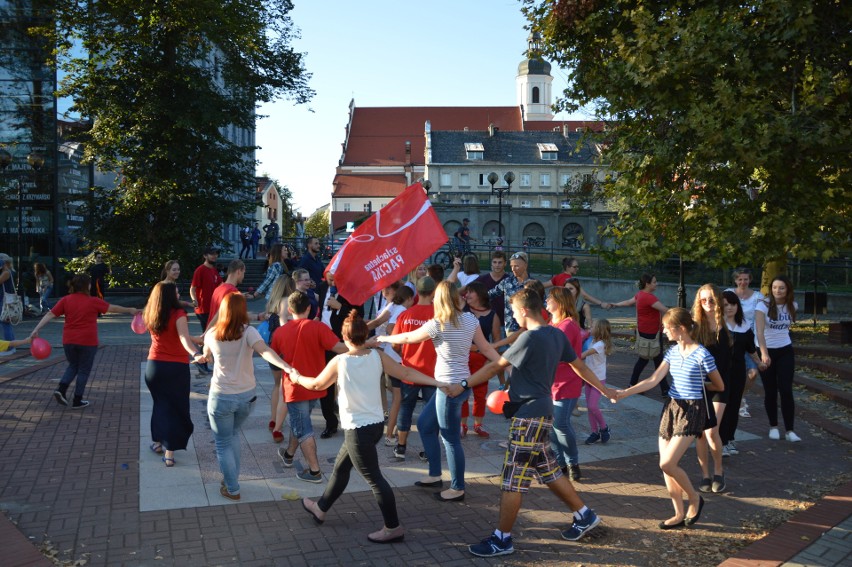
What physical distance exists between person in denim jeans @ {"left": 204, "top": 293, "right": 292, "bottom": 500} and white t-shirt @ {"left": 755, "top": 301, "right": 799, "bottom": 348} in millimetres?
5540

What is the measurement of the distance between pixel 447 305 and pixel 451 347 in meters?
0.37

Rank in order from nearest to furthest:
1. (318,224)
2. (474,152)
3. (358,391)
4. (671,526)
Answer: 1. (358,391)
2. (671,526)
3. (474,152)
4. (318,224)

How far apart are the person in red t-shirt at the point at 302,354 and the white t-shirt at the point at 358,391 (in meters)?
1.00

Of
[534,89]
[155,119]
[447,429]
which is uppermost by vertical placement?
[534,89]

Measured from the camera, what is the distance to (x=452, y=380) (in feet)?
20.6

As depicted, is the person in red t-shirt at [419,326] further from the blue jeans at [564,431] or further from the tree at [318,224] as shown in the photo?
the tree at [318,224]

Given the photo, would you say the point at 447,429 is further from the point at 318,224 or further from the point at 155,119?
the point at 318,224

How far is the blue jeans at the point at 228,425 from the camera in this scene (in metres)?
6.02

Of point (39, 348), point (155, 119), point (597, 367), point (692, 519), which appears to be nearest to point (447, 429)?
point (692, 519)

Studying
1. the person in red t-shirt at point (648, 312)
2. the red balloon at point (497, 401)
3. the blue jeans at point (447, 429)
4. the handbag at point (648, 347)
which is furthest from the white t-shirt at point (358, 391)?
the handbag at point (648, 347)

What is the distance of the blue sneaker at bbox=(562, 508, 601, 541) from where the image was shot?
5.53 m

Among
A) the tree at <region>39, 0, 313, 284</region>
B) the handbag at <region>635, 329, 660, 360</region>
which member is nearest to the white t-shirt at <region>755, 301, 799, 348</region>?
the handbag at <region>635, 329, 660, 360</region>

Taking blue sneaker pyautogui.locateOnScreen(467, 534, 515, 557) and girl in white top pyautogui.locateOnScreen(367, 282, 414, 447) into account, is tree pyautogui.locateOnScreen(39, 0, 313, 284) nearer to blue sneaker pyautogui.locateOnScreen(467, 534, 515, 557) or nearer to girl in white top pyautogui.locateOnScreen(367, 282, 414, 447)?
girl in white top pyautogui.locateOnScreen(367, 282, 414, 447)

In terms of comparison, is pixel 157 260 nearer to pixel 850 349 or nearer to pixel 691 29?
pixel 691 29
